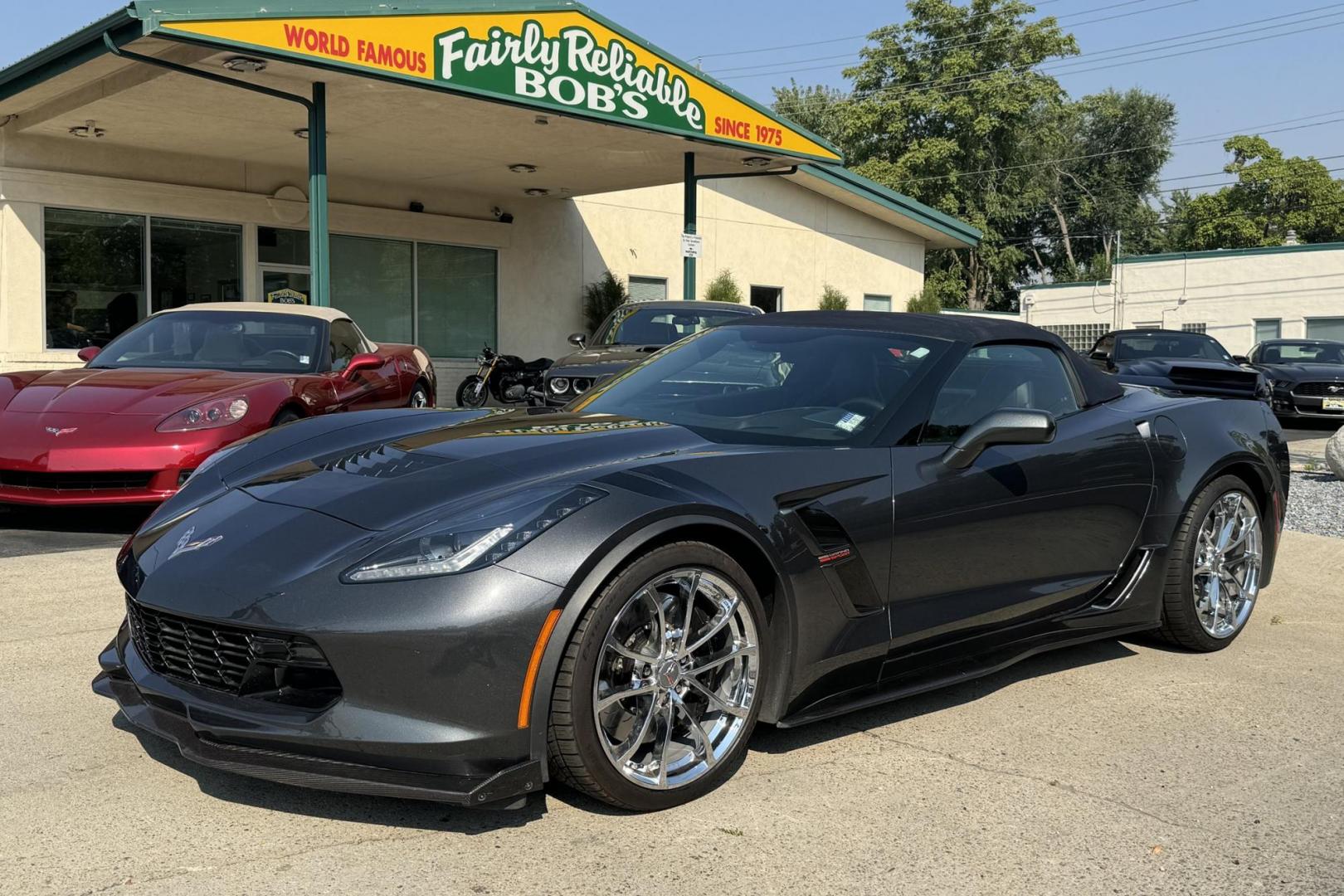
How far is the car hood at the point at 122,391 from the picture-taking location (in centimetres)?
703

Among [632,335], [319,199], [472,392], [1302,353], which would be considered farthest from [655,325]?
[1302,353]

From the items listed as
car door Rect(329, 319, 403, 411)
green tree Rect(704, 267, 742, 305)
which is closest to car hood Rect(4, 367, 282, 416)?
car door Rect(329, 319, 403, 411)

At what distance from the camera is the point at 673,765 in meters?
3.16

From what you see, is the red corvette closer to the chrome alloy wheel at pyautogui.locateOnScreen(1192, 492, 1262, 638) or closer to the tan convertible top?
the tan convertible top

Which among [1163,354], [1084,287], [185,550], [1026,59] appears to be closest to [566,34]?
[1163,354]

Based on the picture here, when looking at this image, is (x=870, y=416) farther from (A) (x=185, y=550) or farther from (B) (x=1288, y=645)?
(B) (x=1288, y=645)

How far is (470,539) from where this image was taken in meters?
2.89

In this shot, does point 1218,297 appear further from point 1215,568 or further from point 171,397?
point 171,397

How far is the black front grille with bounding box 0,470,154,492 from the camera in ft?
22.2

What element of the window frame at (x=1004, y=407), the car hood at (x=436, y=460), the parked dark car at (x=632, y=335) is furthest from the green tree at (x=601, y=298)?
the car hood at (x=436, y=460)

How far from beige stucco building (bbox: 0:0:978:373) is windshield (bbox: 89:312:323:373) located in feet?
8.11

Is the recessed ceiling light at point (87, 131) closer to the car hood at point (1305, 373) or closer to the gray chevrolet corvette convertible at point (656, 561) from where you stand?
the gray chevrolet corvette convertible at point (656, 561)

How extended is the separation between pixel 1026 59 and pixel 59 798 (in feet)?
162

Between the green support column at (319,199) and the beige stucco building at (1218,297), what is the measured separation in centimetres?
2513
